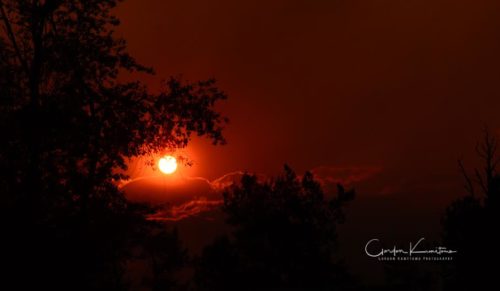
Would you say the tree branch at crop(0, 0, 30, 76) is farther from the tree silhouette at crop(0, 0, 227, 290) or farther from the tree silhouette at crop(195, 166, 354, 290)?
the tree silhouette at crop(195, 166, 354, 290)

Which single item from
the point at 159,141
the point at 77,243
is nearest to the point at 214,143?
the point at 159,141

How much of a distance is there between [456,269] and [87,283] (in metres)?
28.8

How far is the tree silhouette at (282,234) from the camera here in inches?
1753

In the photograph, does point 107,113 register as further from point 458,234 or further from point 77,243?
point 458,234

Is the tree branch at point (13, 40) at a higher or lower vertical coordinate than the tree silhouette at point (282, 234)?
higher

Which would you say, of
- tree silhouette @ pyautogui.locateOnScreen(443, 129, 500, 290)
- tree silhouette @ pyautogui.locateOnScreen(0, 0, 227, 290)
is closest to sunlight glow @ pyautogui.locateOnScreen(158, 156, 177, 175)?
tree silhouette @ pyautogui.locateOnScreen(0, 0, 227, 290)

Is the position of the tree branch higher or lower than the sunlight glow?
higher

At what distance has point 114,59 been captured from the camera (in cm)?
1622

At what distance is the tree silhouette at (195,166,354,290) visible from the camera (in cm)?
4453

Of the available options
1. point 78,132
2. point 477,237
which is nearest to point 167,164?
point 78,132

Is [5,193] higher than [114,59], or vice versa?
[114,59]

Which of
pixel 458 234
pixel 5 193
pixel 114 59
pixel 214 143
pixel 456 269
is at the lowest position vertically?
pixel 456 269

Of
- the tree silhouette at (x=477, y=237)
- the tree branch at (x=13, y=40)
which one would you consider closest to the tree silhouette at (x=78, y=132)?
the tree branch at (x=13, y=40)

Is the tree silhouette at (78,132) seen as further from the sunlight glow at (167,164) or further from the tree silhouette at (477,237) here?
the tree silhouette at (477,237)
